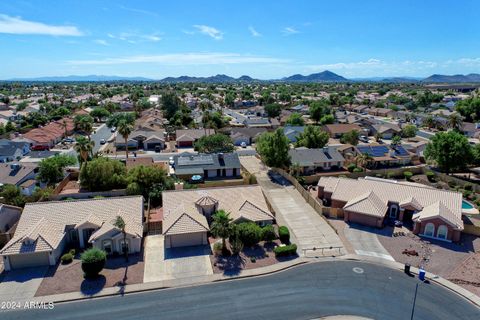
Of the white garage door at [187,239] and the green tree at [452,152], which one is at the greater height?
the green tree at [452,152]

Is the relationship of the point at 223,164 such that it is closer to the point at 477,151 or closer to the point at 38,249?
the point at 38,249

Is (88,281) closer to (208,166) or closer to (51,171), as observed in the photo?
(51,171)

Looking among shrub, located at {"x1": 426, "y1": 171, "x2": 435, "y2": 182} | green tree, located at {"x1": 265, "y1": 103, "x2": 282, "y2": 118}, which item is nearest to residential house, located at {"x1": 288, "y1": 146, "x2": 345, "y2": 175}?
shrub, located at {"x1": 426, "y1": 171, "x2": 435, "y2": 182}

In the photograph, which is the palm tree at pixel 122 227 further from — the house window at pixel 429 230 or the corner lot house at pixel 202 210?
the house window at pixel 429 230

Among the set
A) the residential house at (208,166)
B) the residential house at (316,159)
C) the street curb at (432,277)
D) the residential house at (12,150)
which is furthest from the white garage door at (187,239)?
the residential house at (12,150)

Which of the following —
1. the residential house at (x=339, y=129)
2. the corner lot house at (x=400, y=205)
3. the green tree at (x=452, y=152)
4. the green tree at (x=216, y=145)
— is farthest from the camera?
A: the residential house at (x=339, y=129)

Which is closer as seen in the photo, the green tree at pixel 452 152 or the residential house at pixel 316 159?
the green tree at pixel 452 152

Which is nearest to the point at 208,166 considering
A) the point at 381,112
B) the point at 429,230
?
the point at 429,230
